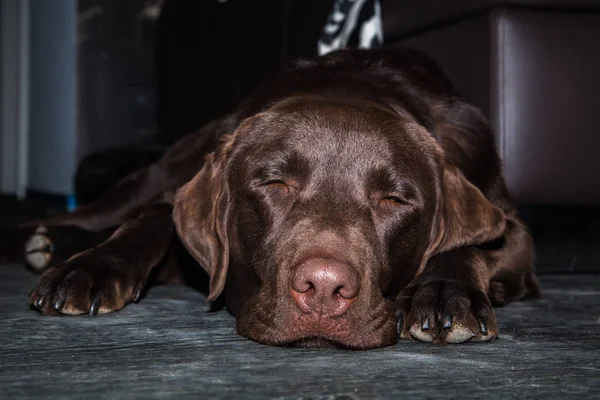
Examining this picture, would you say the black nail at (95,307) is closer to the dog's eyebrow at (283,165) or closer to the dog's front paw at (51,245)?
the dog's eyebrow at (283,165)

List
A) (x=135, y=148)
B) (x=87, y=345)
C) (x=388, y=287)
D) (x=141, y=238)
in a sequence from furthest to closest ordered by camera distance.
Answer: (x=135, y=148)
(x=141, y=238)
(x=388, y=287)
(x=87, y=345)

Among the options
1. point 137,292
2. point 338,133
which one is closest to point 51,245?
point 137,292

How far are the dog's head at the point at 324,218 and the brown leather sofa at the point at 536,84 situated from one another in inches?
45.5

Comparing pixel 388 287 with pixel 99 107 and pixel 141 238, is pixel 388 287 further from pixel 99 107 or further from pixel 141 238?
pixel 99 107

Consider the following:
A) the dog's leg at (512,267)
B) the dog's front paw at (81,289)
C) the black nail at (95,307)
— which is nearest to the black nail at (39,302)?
the dog's front paw at (81,289)

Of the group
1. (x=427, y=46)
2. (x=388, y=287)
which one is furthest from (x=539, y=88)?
(x=388, y=287)

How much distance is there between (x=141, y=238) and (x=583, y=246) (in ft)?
6.96

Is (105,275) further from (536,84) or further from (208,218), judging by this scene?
(536,84)

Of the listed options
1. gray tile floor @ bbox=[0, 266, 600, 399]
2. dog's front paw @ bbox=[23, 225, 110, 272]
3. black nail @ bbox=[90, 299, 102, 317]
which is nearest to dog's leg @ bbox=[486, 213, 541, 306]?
gray tile floor @ bbox=[0, 266, 600, 399]

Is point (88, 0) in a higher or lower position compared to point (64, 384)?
higher

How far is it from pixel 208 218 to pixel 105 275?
0.33 m

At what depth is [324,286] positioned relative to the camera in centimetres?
207

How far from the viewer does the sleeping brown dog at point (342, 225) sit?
220 cm

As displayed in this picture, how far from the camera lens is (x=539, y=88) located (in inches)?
153
